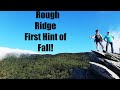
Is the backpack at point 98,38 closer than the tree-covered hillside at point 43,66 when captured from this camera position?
No

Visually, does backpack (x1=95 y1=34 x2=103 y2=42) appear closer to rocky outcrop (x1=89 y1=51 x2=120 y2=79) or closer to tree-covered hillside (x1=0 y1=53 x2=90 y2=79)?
rocky outcrop (x1=89 y1=51 x2=120 y2=79)

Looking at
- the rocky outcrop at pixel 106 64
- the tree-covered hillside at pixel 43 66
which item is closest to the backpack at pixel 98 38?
the rocky outcrop at pixel 106 64

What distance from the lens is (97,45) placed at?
432 inches

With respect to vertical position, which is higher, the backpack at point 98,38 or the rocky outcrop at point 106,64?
the backpack at point 98,38

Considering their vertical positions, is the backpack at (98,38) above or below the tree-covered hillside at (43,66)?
above

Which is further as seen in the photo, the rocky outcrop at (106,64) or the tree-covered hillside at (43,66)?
the rocky outcrop at (106,64)

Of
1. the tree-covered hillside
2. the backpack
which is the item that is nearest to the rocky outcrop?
the tree-covered hillside

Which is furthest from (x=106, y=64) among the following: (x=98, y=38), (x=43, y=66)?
(x=43, y=66)

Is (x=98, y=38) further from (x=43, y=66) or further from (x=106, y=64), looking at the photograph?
(x=43, y=66)

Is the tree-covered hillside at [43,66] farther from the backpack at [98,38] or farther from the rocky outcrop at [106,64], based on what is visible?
the backpack at [98,38]
